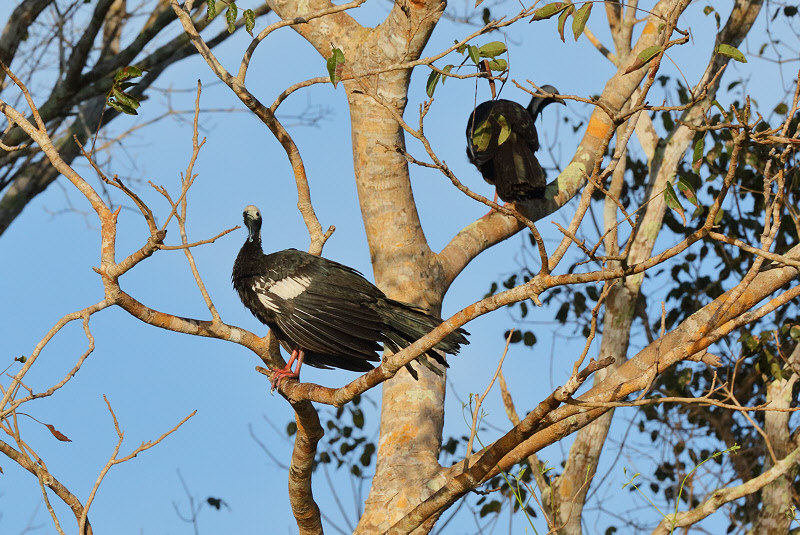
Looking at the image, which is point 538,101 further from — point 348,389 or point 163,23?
point 348,389

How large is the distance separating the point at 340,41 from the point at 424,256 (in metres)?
1.82

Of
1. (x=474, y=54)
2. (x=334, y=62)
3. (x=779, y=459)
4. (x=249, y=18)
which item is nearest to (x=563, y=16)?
(x=474, y=54)

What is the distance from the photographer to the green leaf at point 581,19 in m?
3.63

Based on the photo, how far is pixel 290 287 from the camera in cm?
461

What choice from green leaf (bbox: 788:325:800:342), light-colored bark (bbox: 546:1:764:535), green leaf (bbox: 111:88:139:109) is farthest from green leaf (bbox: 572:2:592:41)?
green leaf (bbox: 788:325:800:342)

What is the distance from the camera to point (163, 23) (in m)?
8.93

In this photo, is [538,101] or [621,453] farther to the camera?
[538,101]

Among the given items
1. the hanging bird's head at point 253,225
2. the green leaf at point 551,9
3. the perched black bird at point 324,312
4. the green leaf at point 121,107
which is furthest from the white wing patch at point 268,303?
the green leaf at point 551,9

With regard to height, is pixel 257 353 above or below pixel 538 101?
below

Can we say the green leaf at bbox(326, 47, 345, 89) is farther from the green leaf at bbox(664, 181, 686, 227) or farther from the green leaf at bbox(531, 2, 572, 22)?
the green leaf at bbox(664, 181, 686, 227)

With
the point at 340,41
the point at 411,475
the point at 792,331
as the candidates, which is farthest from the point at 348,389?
the point at 792,331

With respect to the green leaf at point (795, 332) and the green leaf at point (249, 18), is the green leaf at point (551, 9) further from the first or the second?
the green leaf at point (795, 332)

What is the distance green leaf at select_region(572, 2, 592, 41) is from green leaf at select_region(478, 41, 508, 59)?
419 millimetres

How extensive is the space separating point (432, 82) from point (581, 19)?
82 centimetres
